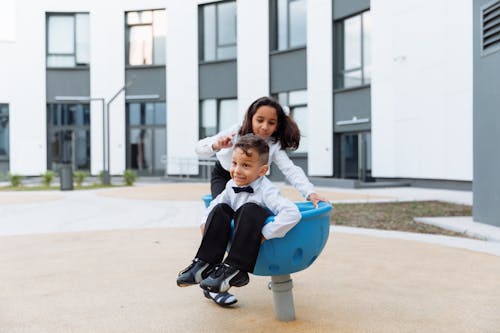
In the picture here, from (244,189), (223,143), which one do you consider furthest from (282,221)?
(223,143)

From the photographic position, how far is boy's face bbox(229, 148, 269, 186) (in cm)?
283

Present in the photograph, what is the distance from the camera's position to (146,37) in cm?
2609

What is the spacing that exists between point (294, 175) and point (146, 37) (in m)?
24.5

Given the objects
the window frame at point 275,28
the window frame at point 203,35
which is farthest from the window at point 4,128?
the window frame at point 275,28

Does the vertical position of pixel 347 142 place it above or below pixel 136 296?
above

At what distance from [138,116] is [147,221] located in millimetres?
18470

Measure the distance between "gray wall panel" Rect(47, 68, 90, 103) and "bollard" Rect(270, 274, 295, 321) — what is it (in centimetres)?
2526

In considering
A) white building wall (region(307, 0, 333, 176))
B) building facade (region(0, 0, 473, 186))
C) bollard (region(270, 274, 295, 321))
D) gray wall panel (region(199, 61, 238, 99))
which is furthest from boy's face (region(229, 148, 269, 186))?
gray wall panel (region(199, 61, 238, 99))

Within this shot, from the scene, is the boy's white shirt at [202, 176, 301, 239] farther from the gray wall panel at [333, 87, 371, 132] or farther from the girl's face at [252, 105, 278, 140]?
the gray wall panel at [333, 87, 371, 132]

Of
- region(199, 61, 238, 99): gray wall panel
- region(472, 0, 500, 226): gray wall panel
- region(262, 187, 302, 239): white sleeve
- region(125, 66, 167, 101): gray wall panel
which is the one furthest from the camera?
region(125, 66, 167, 101): gray wall panel

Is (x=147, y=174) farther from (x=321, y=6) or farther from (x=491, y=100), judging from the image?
(x=491, y=100)

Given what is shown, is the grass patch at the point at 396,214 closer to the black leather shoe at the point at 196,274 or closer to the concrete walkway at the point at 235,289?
the concrete walkway at the point at 235,289

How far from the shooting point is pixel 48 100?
26234 millimetres

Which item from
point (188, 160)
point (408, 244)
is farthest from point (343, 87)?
point (408, 244)
